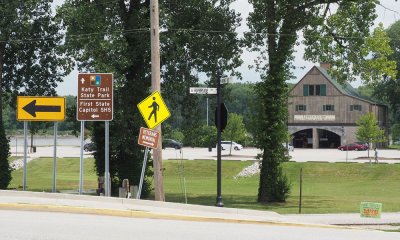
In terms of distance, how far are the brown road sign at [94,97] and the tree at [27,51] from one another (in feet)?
30.5

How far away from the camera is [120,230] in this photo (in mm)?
9805

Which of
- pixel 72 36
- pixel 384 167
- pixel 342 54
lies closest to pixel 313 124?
pixel 384 167

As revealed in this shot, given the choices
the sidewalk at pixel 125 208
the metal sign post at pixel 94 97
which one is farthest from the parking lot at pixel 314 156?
the sidewalk at pixel 125 208

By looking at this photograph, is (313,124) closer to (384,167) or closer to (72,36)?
(384,167)

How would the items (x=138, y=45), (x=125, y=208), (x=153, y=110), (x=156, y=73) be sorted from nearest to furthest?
(x=125, y=208) → (x=153, y=110) → (x=156, y=73) → (x=138, y=45)

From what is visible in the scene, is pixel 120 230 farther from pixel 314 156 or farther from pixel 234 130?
pixel 234 130

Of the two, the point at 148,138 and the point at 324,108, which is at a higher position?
the point at 324,108

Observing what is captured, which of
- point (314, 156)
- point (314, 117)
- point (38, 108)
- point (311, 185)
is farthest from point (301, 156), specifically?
point (38, 108)

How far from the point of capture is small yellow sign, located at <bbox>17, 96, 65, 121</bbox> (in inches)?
623

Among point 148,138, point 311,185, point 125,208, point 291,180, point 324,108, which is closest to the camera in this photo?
point 125,208

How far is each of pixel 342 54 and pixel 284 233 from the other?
1522cm

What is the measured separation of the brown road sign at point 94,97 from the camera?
15.2 m

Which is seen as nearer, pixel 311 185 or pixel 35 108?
pixel 35 108

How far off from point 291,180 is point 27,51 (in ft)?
66.6
